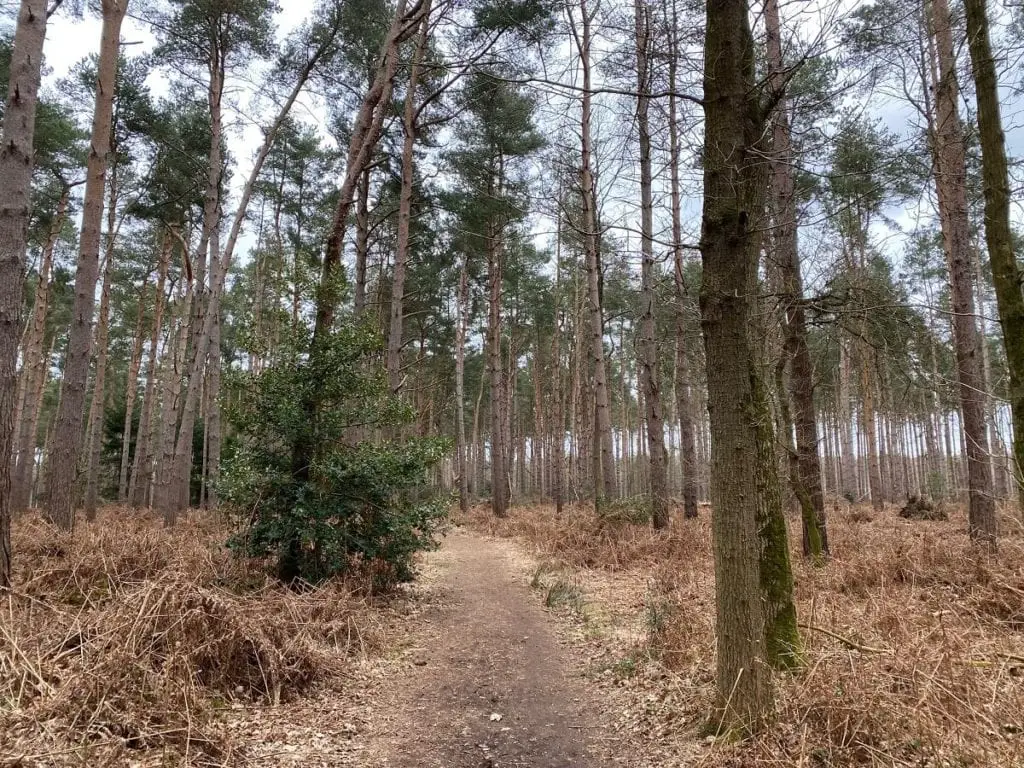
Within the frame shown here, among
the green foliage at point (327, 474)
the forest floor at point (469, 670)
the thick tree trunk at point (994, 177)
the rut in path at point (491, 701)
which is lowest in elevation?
the rut in path at point (491, 701)

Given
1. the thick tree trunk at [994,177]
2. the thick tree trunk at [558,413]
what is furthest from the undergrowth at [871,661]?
the thick tree trunk at [558,413]

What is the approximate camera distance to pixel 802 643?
142 inches

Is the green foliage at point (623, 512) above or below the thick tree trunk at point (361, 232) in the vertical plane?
below

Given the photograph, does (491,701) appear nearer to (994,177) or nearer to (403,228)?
(994,177)

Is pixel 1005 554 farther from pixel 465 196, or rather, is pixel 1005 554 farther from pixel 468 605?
pixel 465 196

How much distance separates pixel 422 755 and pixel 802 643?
2.55 metres

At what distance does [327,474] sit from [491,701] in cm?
312

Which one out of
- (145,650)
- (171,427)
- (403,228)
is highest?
(403,228)

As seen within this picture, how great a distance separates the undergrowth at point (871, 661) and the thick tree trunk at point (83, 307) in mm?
7156

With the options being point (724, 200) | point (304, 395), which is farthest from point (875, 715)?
point (304, 395)

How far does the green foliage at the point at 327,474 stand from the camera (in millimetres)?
A: 5973

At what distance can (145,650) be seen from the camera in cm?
322

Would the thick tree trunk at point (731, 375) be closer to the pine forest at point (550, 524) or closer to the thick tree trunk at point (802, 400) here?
the pine forest at point (550, 524)

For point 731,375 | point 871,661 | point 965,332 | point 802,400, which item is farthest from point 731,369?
point 965,332
